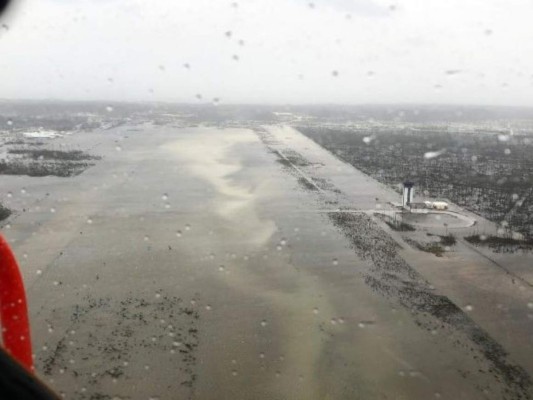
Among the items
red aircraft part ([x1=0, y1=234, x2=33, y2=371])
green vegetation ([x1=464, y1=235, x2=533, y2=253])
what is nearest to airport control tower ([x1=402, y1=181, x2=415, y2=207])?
green vegetation ([x1=464, y1=235, x2=533, y2=253])

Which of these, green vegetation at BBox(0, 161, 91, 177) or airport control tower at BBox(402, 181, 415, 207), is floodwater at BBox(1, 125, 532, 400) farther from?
green vegetation at BBox(0, 161, 91, 177)

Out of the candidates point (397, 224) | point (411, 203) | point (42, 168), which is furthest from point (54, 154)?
point (397, 224)

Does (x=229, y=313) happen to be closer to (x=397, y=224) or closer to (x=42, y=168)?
(x=397, y=224)

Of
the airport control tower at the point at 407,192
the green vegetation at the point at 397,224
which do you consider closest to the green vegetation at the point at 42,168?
the green vegetation at the point at 397,224

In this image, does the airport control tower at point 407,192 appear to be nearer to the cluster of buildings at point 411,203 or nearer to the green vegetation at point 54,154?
the cluster of buildings at point 411,203

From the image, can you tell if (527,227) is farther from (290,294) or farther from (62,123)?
(62,123)
